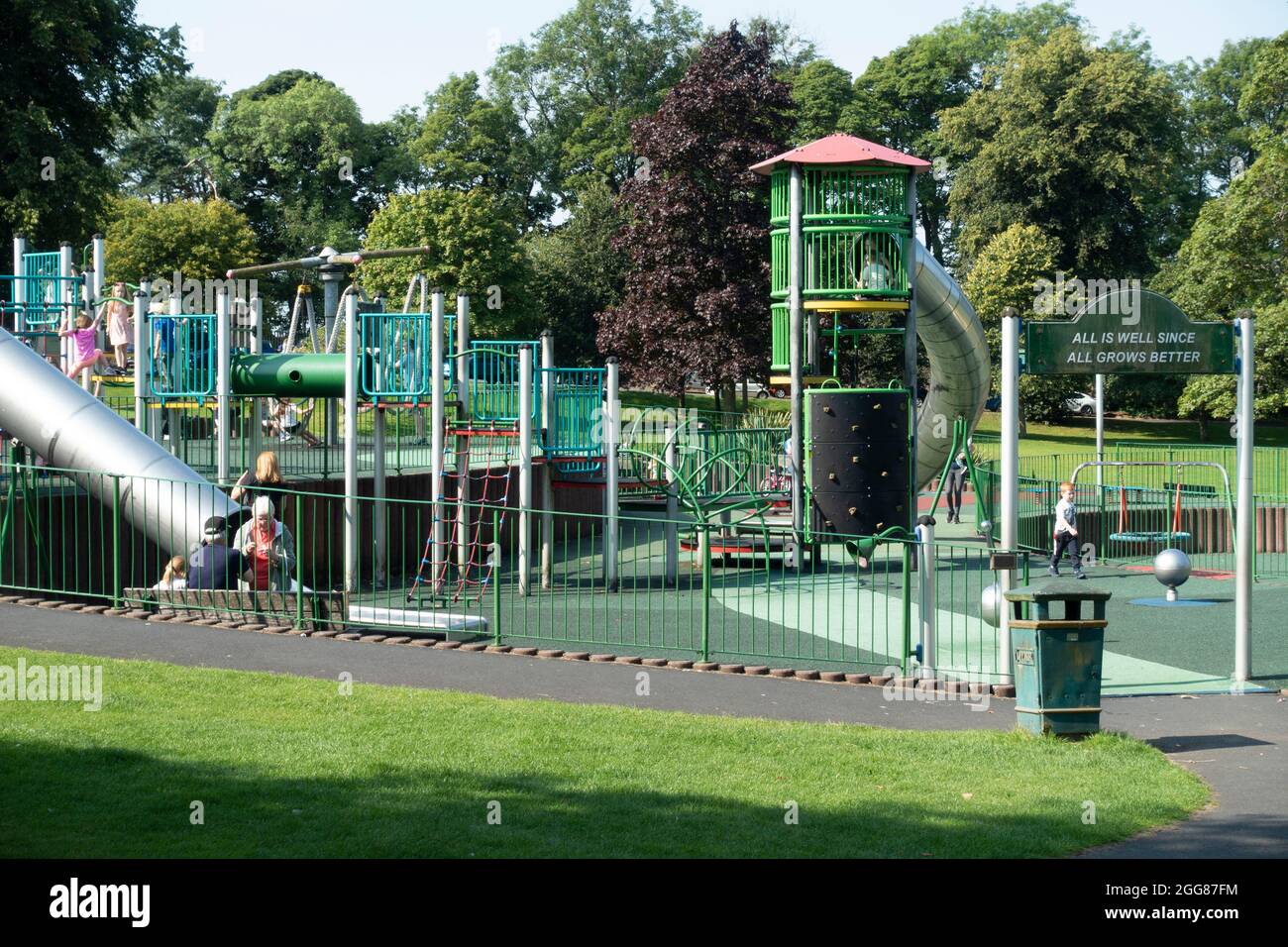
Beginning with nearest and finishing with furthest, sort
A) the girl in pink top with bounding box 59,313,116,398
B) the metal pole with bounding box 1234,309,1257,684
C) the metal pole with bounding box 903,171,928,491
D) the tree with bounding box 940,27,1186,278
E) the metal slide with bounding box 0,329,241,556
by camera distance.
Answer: the metal pole with bounding box 1234,309,1257,684 < the metal slide with bounding box 0,329,241,556 < the girl in pink top with bounding box 59,313,116,398 < the metal pole with bounding box 903,171,928,491 < the tree with bounding box 940,27,1186,278

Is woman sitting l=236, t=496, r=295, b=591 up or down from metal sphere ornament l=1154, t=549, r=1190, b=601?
up

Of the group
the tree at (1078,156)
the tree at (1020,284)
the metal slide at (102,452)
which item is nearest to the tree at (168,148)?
the tree at (1078,156)

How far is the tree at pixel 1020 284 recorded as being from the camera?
189 ft

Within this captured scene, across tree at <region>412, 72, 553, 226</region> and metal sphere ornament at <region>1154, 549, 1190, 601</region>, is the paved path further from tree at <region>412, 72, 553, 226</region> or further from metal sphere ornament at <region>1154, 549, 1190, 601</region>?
tree at <region>412, 72, 553, 226</region>

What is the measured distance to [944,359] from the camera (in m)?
25.6

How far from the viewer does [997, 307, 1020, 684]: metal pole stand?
13.0 m

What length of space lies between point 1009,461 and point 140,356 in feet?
40.3

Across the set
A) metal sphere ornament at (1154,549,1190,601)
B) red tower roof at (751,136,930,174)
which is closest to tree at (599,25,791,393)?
red tower roof at (751,136,930,174)

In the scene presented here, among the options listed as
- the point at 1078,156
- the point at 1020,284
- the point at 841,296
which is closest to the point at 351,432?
the point at 841,296

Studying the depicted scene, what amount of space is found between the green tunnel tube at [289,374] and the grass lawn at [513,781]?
9.70 metres

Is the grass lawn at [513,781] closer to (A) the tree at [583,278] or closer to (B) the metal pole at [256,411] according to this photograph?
(B) the metal pole at [256,411]

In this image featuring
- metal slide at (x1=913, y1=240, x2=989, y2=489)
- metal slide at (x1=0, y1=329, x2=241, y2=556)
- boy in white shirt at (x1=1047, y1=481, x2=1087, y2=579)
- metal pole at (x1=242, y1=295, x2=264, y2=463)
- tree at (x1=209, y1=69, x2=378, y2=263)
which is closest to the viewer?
metal slide at (x1=0, y1=329, x2=241, y2=556)

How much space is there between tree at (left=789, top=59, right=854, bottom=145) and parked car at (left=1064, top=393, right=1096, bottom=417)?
15.6m
